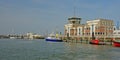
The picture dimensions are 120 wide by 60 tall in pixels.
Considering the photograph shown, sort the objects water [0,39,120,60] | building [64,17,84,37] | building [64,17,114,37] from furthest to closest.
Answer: building [64,17,84,37] → building [64,17,114,37] → water [0,39,120,60]

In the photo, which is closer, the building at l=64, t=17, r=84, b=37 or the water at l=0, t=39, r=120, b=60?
the water at l=0, t=39, r=120, b=60

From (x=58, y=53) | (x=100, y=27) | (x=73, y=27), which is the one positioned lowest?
(x=58, y=53)

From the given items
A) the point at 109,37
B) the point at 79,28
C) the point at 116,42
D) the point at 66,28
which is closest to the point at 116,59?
the point at 116,42

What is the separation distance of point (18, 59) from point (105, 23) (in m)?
124

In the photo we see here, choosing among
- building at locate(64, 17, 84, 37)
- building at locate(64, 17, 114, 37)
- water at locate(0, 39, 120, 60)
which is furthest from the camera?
building at locate(64, 17, 84, 37)

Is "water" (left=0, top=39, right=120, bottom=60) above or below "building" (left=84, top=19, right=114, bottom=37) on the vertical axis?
below

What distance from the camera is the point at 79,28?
6900 inches

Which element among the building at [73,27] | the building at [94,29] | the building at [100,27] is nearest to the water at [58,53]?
the building at [94,29]

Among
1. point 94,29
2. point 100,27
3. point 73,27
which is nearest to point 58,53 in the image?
point 94,29

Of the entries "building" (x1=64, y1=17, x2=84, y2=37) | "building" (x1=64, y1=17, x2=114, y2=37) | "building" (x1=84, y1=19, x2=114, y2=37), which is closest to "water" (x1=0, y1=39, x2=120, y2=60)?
"building" (x1=64, y1=17, x2=114, y2=37)

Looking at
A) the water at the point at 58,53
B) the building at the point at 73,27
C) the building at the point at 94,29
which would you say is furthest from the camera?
the building at the point at 73,27

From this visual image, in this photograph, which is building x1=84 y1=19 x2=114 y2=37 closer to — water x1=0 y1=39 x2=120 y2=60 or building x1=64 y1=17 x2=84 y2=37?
building x1=64 y1=17 x2=84 y2=37

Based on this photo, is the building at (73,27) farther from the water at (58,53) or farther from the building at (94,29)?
the water at (58,53)

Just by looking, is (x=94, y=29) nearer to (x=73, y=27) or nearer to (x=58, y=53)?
(x=73, y=27)
